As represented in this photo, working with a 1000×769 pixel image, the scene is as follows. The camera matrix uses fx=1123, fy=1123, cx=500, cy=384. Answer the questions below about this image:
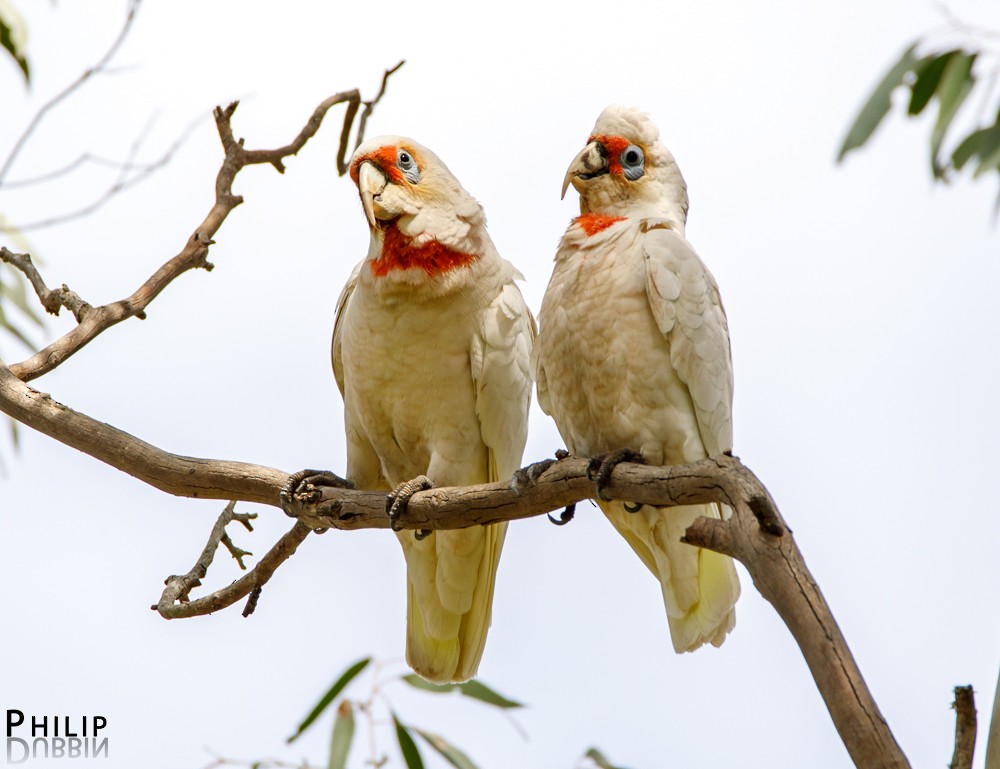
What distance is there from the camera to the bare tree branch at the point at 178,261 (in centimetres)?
267

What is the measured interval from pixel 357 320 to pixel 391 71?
2.40 ft

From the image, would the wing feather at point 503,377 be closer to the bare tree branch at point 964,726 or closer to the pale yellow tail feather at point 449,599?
the pale yellow tail feather at point 449,599

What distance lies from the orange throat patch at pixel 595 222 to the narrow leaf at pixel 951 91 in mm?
901

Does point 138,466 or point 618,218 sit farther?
point 618,218

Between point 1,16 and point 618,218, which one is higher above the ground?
point 1,16

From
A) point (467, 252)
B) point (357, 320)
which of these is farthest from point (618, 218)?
point (357, 320)

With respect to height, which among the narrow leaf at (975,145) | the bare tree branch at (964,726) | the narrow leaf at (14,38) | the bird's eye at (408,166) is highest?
the narrow leaf at (14,38)

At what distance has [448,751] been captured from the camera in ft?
9.84

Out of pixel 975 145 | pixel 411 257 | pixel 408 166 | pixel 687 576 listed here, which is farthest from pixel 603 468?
pixel 408 166

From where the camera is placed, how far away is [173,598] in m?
2.73

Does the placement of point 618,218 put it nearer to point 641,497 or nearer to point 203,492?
point 641,497

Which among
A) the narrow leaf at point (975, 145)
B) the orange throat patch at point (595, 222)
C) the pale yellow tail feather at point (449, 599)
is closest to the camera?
the narrow leaf at point (975, 145)

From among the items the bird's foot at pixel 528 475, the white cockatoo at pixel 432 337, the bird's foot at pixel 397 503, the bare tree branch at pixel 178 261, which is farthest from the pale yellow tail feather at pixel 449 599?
the bare tree branch at pixel 178 261

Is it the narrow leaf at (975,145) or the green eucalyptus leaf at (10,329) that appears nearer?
the narrow leaf at (975,145)
